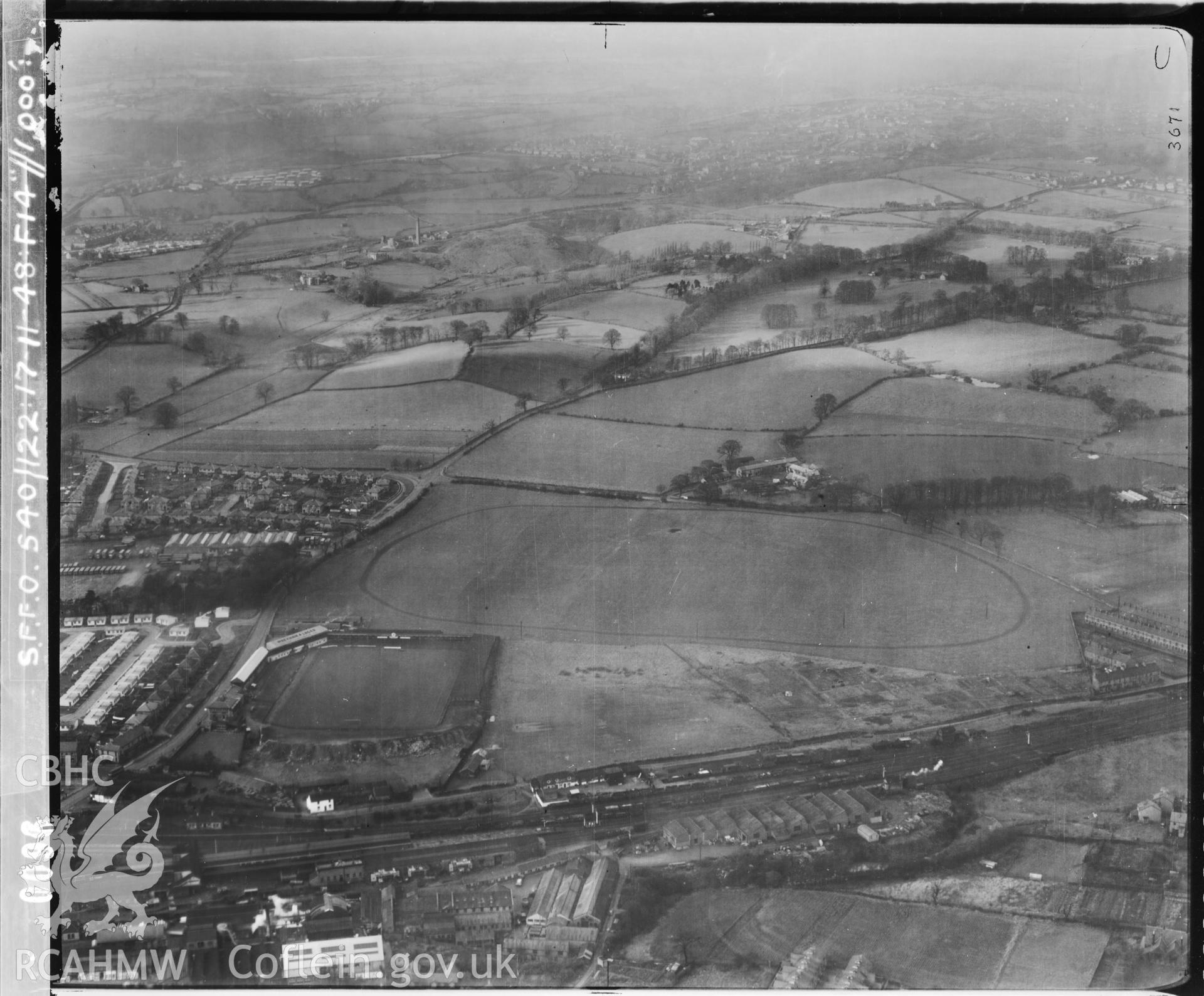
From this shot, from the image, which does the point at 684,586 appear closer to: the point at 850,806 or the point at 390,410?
the point at 850,806

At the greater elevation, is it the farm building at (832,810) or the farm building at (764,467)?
the farm building at (764,467)

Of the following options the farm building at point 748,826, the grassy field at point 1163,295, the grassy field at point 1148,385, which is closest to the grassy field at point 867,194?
the grassy field at point 1163,295

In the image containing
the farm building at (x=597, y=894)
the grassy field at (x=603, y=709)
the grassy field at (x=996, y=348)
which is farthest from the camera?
the grassy field at (x=996, y=348)

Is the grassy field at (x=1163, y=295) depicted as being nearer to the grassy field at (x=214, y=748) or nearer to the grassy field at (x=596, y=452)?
→ the grassy field at (x=596, y=452)

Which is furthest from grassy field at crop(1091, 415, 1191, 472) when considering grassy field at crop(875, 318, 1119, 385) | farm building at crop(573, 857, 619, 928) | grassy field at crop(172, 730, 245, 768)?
grassy field at crop(172, 730, 245, 768)

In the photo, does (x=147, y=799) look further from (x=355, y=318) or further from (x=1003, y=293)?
(x=1003, y=293)

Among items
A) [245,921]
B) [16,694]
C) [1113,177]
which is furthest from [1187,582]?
[16,694]

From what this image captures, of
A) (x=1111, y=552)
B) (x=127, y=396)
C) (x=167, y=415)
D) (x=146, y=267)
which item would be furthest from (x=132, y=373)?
(x=1111, y=552)
